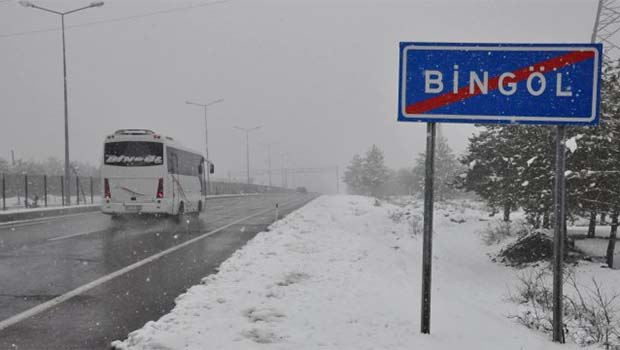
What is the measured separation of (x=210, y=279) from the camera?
7414mm

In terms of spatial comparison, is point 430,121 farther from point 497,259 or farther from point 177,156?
point 177,156

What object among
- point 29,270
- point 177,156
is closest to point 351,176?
point 177,156

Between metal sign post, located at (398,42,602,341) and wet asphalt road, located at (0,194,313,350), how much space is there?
139 inches

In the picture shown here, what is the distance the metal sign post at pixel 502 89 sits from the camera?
4660 mm

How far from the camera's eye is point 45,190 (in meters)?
27.5

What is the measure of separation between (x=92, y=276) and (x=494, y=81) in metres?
6.80

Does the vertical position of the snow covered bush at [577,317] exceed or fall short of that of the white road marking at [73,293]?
it falls short

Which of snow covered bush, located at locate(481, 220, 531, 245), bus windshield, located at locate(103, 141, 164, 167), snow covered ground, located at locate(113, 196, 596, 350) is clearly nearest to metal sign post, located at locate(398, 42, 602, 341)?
snow covered ground, located at locate(113, 196, 596, 350)

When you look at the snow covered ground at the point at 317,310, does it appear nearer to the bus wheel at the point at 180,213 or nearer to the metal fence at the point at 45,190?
the bus wheel at the point at 180,213

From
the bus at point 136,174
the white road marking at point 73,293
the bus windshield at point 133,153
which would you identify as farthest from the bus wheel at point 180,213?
the white road marking at point 73,293

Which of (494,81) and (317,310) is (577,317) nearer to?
(317,310)

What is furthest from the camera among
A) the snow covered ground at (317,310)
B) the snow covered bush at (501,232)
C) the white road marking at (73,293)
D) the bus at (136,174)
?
the snow covered bush at (501,232)

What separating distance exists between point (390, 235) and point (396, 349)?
13760 mm

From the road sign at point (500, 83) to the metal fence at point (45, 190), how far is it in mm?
24629
